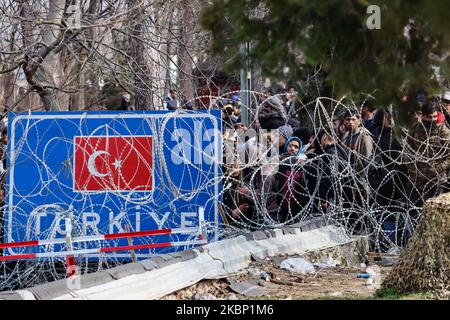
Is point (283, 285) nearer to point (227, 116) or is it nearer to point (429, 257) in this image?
point (429, 257)

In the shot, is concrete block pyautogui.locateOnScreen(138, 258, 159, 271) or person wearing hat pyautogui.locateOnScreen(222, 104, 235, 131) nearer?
concrete block pyautogui.locateOnScreen(138, 258, 159, 271)

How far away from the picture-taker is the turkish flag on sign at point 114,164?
11875 millimetres

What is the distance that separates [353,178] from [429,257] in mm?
2970

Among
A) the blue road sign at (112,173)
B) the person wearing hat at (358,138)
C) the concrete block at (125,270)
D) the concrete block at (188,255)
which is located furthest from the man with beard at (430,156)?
the concrete block at (125,270)

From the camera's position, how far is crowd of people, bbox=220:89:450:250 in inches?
444

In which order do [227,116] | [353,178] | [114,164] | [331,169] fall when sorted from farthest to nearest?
1. [227,116]
2. [114,164]
3. [331,169]
4. [353,178]

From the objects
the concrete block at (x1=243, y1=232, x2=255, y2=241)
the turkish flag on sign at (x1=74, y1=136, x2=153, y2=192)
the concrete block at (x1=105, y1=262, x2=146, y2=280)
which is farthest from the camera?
the turkish flag on sign at (x1=74, y1=136, x2=153, y2=192)

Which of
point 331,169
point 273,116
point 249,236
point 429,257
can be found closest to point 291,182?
point 331,169

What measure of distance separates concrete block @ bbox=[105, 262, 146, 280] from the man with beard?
443cm

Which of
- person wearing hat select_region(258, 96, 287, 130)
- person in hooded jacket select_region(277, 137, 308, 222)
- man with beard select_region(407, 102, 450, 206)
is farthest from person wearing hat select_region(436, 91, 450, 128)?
person wearing hat select_region(258, 96, 287, 130)

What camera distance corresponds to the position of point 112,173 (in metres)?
11.9

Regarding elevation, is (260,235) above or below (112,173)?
below

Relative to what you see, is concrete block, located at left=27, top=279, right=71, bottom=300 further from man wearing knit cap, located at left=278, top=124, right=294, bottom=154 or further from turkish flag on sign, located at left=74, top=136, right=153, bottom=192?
man wearing knit cap, located at left=278, top=124, right=294, bottom=154
